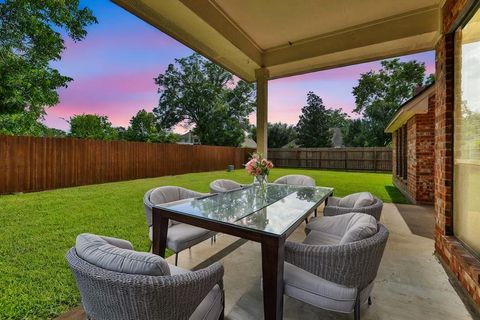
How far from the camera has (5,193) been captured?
6480 millimetres

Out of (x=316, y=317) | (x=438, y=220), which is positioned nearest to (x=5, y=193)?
(x=316, y=317)

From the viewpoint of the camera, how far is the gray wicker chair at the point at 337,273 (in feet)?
4.92

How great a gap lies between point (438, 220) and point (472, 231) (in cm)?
71

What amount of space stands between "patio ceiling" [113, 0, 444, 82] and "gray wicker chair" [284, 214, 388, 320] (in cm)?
294

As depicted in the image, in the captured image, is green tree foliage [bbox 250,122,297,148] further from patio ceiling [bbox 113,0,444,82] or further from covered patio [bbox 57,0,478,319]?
patio ceiling [bbox 113,0,444,82]

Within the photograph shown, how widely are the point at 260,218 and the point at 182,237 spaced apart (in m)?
0.89

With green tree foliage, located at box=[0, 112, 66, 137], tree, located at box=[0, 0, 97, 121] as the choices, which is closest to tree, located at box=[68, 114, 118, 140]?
tree, located at box=[0, 0, 97, 121]

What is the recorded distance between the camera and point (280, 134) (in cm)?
2802

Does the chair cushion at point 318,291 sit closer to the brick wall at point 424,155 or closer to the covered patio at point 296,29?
the covered patio at point 296,29

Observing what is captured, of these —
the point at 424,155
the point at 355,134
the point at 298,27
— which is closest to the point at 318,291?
the point at 298,27

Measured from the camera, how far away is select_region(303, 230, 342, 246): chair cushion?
89.0 inches

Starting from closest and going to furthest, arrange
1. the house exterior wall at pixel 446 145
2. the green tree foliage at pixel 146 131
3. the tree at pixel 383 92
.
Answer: the house exterior wall at pixel 446 145 < the tree at pixel 383 92 < the green tree foliage at pixel 146 131

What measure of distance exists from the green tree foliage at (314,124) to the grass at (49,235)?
20.7 meters

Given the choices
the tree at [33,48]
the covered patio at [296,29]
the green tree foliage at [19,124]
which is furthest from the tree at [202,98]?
the covered patio at [296,29]
